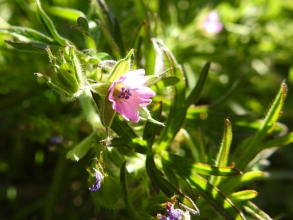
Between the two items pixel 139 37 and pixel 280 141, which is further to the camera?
pixel 139 37

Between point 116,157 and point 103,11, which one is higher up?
point 103,11

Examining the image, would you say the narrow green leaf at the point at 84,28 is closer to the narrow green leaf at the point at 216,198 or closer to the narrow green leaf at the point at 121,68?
the narrow green leaf at the point at 121,68

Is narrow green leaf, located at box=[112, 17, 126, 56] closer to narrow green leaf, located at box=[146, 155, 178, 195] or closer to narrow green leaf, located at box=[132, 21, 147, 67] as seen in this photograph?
narrow green leaf, located at box=[132, 21, 147, 67]

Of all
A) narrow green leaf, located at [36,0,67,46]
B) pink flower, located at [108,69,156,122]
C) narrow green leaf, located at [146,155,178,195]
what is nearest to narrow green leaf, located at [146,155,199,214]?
narrow green leaf, located at [146,155,178,195]

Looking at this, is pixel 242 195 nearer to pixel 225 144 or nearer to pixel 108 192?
pixel 225 144

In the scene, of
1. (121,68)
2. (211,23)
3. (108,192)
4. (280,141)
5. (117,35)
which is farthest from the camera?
(211,23)

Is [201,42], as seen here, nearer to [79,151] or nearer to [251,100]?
[251,100]

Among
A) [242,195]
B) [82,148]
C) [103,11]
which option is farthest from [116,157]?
[103,11]
